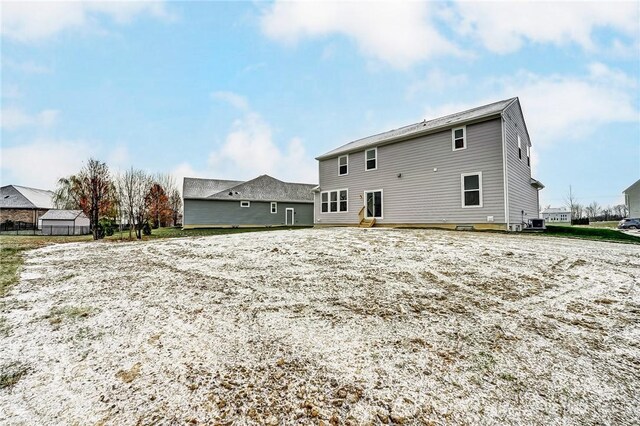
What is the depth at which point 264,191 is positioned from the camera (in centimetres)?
2550

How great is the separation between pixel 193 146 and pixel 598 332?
24101 millimetres

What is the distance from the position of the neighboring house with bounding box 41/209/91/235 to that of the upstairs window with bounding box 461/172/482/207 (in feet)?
93.3

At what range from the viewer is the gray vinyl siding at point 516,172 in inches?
404

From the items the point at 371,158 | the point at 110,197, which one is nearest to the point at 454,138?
the point at 371,158

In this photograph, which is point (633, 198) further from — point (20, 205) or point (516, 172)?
point (20, 205)

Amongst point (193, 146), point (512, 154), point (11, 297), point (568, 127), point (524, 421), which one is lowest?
point (524, 421)

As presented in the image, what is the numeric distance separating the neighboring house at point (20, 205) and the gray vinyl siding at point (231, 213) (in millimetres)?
20727

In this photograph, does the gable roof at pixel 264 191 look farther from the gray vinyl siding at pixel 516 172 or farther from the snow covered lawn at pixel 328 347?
the snow covered lawn at pixel 328 347

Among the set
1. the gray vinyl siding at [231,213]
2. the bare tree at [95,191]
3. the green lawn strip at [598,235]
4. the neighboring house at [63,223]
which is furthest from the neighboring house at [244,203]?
the green lawn strip at [598,235]

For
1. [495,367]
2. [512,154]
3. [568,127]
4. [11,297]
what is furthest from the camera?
[568,127]

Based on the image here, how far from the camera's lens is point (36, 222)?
1150 inches

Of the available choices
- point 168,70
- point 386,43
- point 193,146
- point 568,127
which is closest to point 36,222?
point 193,146

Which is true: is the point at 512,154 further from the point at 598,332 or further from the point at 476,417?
the point at 476,417

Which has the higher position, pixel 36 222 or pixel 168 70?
pixel 168 70
